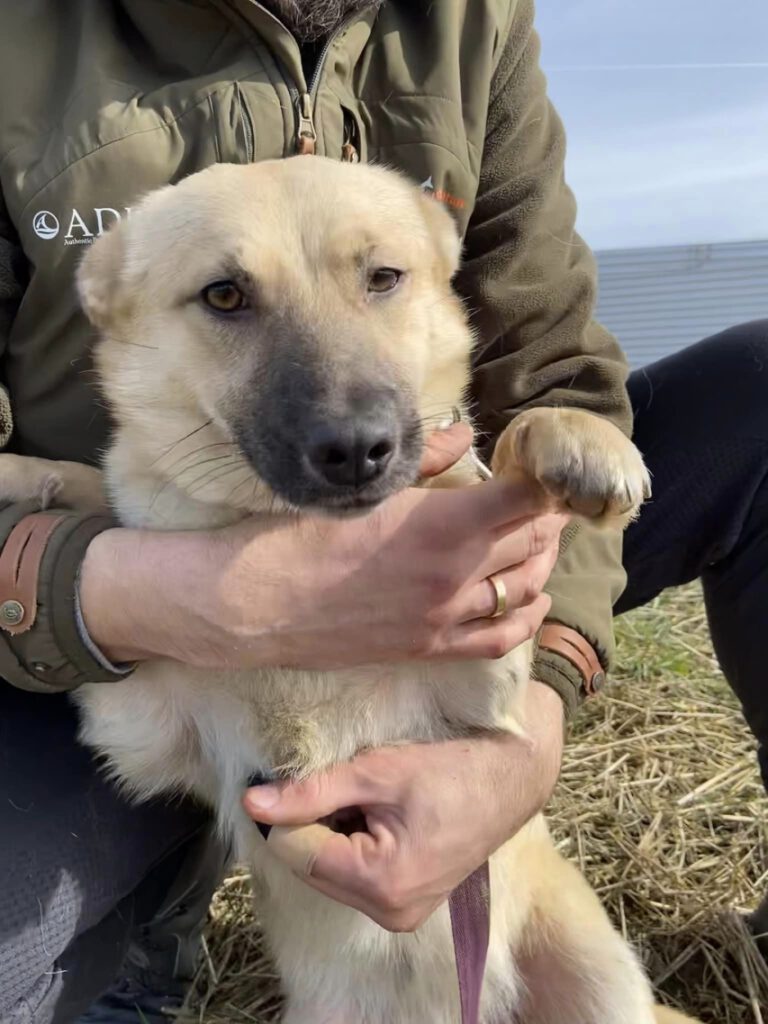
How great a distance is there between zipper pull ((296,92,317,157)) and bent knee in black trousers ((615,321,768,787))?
90 centimetres

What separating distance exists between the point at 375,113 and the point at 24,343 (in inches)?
30.0

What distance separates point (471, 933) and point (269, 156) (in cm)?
133

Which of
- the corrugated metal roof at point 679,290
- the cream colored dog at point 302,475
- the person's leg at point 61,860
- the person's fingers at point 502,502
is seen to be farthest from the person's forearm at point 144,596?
the corrugated metal roof at point 679,290

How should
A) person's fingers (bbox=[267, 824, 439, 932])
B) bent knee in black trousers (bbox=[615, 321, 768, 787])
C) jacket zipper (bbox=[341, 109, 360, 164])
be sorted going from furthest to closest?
1. bent knee in black trousers (bbox=[615, 321, 768, 787])
2. jacket zipper (bbox=[341, 109, 360, 164])
3. person's fingers (bbox=[267, 824, 439, 932])

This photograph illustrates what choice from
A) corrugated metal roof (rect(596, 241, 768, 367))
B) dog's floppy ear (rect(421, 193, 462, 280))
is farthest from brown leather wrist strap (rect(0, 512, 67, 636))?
corrugated metal roof (rect(596, 241, 768, 367))

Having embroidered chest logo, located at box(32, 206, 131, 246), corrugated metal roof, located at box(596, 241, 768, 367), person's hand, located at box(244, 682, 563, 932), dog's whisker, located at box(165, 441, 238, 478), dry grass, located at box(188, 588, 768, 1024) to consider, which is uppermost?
embroidered chest logo, located at box(32, 206, 131, 246)

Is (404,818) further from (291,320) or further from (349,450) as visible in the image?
(291,320)

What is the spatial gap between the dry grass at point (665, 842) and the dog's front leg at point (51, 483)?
1084 mm

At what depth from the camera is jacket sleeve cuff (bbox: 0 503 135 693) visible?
1.31m

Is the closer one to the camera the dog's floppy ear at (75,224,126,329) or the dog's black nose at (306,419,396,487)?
the dog's black nose at (306,419,396,487)

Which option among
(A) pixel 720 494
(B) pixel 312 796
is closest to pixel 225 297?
(B) pixel 312 796

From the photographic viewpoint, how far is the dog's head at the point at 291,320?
3.96 feet

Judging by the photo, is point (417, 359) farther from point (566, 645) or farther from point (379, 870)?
point (379, 870)

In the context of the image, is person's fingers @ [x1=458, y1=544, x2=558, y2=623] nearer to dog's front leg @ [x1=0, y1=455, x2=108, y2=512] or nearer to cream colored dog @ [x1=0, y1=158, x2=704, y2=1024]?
cream colored dog @ [x1=0, y1=158, x2=704, y2=1024]
